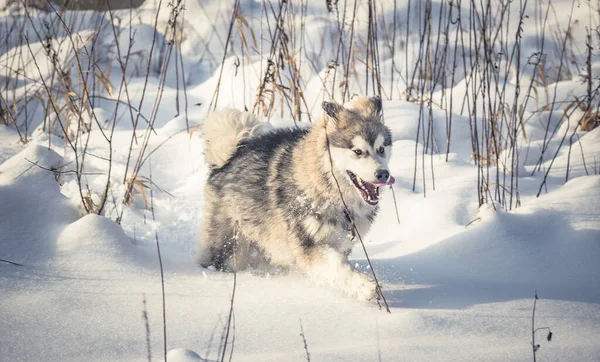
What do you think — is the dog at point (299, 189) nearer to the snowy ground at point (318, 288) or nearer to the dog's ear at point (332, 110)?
the dog's ear at point (332, 110)

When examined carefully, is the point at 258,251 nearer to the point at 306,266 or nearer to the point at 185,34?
the point at 306,266

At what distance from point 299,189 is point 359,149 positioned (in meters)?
0.35

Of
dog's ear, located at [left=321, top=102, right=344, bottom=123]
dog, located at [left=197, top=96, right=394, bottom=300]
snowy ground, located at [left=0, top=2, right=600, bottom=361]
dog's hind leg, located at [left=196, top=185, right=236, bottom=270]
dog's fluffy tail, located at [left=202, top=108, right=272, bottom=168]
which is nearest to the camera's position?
snowy ground, located at [left=0, top=2, right=600, bottom=361]

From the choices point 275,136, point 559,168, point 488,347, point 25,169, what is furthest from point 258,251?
point 559,168

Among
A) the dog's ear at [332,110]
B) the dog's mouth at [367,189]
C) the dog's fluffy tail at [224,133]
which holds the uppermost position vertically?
the dog's ear at [332,110]

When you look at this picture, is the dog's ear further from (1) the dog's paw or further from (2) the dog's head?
(1) the dog's paw

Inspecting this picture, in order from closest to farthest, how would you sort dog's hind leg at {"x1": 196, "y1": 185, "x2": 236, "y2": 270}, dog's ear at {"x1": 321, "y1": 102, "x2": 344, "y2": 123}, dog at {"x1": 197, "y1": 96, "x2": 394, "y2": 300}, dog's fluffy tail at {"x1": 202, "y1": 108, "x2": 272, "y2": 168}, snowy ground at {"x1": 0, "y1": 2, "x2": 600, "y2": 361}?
snowy ground at {"x1": 0, "y1": 2, "x2": 600, "y2": 361} → dog at {"x1": 197, "y1": 96, "x2": 394, "y2": 300} → dog's ear at {"x1": 321, "y1": 102, "x2": 344, "y2": 123} → dog's hind leg at {"x1": 196, "y1": 185, "x2": 236, "y2": 270} → dog's fluffy tail at {"x1": 202, "y1": 108, "x2": 272, "y2": 168}

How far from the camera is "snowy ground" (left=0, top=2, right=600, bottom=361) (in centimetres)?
175

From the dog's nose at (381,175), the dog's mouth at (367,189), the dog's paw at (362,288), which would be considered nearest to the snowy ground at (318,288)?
the dog's paw at (362,288)

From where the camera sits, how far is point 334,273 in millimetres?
2406

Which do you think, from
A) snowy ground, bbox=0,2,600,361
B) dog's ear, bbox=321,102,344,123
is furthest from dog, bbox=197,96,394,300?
snowy ground, bbox=0,2,600,361

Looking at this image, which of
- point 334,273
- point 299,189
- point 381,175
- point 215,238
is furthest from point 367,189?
point 215,238

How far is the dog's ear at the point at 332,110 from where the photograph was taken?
2666mm

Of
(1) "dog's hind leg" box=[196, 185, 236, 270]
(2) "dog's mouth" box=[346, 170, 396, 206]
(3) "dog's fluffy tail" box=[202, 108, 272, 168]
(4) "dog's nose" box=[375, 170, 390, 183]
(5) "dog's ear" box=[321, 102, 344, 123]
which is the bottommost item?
(1) "dog's hind leg" box=[196, 185, 236, 270]
